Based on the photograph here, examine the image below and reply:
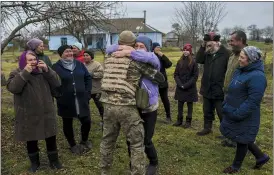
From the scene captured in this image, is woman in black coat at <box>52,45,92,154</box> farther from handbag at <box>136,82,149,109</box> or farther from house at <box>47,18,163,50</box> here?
house at <box>47,18,163,50</box>

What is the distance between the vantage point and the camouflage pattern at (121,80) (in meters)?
3.57

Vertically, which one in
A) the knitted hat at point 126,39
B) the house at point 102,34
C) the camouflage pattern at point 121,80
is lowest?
the camouflage pattern at point 121,80

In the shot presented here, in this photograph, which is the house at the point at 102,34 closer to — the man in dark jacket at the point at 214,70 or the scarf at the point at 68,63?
the scarf at the point at 68,63

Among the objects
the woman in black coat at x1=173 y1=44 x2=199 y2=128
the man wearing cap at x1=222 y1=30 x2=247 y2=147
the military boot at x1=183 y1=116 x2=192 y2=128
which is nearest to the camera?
the man wearing cap at x1=222 y1=30 x2=247 y2=147

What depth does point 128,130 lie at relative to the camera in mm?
3689

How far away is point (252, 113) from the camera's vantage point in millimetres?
4215

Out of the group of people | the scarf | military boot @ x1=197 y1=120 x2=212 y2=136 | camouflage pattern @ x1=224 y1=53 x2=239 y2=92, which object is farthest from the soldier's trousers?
military boot @ x1=197 y1=120 x2=212 y2=136

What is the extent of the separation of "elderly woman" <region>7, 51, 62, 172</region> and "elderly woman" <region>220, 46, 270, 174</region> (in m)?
2.41

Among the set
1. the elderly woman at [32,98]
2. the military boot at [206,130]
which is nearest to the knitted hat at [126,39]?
the elderly woman at [32,98]

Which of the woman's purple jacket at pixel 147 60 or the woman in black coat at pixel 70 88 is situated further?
the woman in black coat at pixel 70 88

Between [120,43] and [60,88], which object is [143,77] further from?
[60,88]

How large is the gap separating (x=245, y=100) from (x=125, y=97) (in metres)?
1.66

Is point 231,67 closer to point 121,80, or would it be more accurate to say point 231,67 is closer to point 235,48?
point 235,48

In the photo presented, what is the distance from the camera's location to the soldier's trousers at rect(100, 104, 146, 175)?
3.63 meters
